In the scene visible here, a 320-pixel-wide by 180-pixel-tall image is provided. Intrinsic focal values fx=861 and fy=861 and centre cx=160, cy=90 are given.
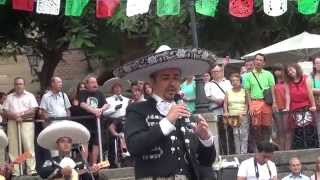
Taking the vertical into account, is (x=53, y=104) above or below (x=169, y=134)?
above

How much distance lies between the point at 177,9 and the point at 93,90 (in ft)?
13.7

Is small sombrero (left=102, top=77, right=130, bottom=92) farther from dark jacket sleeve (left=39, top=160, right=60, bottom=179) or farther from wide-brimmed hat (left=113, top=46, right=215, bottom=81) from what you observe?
wide-brimmed hat (left=113, top=46, right=215, bottom=81)

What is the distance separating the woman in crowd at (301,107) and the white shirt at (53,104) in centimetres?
363

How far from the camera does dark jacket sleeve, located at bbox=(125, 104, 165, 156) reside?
18.6 feet

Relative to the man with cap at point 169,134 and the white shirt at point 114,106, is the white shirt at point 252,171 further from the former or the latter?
the man with cap at point 169,134

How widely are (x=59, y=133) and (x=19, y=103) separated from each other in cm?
335

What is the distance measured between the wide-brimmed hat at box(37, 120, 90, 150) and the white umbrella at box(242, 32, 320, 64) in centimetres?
733

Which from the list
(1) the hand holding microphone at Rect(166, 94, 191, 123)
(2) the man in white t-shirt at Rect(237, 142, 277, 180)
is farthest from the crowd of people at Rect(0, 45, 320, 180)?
(1) the hand holding microphone at Rect(166, 94, 191, 123)

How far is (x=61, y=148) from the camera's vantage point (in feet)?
35.0

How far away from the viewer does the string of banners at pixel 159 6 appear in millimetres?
16797

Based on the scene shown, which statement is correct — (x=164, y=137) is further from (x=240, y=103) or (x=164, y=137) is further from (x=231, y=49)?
(x=231, y=49)

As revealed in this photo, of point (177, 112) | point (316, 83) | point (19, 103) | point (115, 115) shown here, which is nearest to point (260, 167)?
point (316, 83)

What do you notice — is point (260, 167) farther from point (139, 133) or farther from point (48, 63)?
point (48, 63)

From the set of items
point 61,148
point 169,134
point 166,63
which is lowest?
point 61,148
